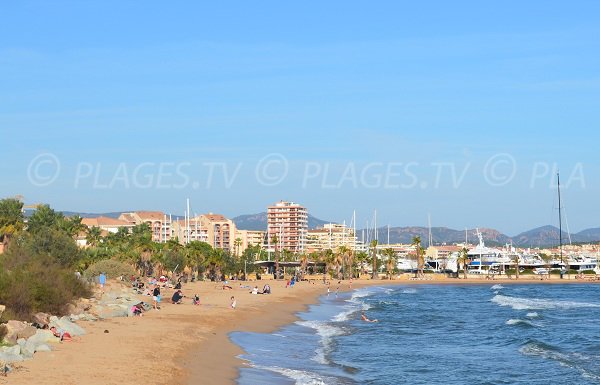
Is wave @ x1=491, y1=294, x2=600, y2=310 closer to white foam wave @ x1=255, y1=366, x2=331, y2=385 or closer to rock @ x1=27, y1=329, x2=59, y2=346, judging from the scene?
white foam wave @ x1=255, y1=366, x2=331, y2=385

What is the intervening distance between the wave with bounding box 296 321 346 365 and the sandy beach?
2020mm

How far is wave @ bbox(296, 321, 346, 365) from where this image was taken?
31419mm

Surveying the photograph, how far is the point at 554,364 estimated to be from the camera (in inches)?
1289

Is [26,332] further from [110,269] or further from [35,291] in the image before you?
[110,269]

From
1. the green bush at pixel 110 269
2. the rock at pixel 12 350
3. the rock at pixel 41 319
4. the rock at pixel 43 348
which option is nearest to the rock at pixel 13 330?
the rock at pixel 43 348

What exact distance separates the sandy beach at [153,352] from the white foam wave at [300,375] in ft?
4.24

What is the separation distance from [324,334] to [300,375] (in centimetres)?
1632

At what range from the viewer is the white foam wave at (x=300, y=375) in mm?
24480

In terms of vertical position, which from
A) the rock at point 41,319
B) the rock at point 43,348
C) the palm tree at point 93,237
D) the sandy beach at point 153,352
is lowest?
the sandy beach at point 153,352

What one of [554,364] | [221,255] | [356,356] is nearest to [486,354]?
[554,364]

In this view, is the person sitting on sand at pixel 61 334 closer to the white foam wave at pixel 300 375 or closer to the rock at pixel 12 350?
the rock at pixel 12 350

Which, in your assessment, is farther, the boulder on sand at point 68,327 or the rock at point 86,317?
the rock at point 86,317

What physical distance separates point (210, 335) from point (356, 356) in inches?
251

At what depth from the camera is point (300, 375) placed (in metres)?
25.8
